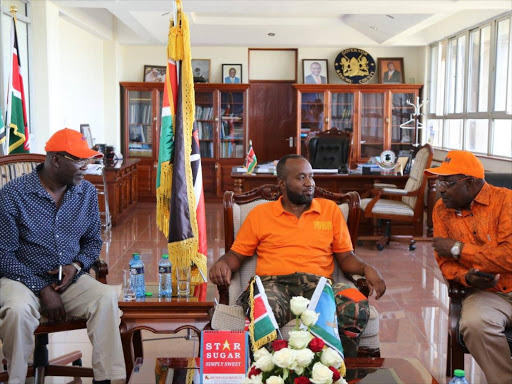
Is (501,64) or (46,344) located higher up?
(501,64)

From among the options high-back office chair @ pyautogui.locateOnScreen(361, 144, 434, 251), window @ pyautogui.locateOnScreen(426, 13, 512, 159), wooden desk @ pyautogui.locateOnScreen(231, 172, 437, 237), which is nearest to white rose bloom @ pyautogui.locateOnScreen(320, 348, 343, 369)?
high-back office chair @ pyautogui.locateOnScreen(361, 144, 434, 251)

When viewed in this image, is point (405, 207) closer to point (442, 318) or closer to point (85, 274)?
point (442, 318)

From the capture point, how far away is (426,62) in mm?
11219

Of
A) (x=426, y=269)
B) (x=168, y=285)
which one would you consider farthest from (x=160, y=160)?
(x=426, y=269)

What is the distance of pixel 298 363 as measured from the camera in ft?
5.82

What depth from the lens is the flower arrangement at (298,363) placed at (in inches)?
69.1

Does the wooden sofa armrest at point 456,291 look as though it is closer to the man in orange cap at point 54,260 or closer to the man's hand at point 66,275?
the man in orange cap at point 54,260

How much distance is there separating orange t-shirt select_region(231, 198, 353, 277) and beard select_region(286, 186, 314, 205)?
6 cm

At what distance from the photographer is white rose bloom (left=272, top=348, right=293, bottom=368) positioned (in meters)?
1.74

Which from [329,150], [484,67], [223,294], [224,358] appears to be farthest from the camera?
[329,150]

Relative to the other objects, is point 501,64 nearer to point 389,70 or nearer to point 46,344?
A: point 389,70

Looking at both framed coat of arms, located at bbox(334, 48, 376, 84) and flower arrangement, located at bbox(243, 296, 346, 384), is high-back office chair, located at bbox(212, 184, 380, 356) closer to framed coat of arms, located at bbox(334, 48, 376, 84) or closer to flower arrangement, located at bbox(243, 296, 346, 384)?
flower arrangement, located at bbox(243, 296, 346, 384)

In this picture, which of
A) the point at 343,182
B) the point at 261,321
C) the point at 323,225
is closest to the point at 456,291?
the point at 323,225

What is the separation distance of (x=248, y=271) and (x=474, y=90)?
249 inches
